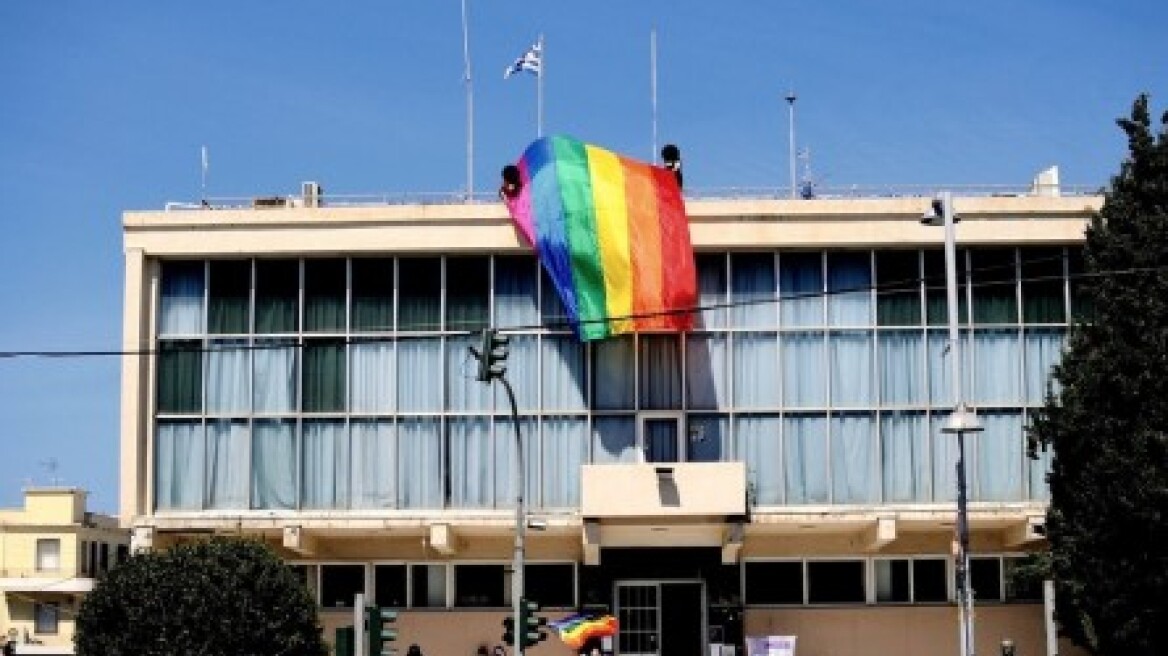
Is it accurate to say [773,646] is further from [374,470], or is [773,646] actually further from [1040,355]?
[374,470]

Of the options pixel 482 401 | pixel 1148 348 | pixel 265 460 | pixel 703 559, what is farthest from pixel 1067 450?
pixel 265 460

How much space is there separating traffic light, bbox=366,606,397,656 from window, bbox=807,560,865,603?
27.5 metres

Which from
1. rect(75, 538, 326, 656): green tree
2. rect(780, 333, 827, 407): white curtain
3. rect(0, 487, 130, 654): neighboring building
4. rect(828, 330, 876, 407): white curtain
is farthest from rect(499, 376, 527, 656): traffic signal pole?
rect(0, 487, 130, 654): neighboring building

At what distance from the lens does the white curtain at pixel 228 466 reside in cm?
4481

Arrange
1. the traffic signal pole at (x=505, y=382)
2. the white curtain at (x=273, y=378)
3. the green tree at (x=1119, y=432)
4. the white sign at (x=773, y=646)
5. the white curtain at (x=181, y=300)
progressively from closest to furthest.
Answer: the traffic signal pole at (x=505, y=382), the green tree at (x=1119, y=432), the white sign at (x=773, y=646), the white curtain at (x=273, y=378), the white curtain at (x=181, y=300)

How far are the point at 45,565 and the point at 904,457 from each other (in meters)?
43.4

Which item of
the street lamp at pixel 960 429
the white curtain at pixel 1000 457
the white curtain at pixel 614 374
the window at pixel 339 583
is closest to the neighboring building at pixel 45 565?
the window at pixel 339 583

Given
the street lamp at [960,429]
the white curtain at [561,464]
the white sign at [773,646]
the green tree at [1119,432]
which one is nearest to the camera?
the street lamp at [960,429]

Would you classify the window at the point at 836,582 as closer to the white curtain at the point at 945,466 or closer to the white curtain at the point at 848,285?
the white curtain at the point at 945,466

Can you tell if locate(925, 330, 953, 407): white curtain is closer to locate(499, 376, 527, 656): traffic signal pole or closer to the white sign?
the white sign

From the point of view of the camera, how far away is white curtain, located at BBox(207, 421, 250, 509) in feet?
147

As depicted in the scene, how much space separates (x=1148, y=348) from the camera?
3900cm

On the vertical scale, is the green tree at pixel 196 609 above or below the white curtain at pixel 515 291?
below

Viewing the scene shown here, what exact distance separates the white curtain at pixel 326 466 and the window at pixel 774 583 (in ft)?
29.7
